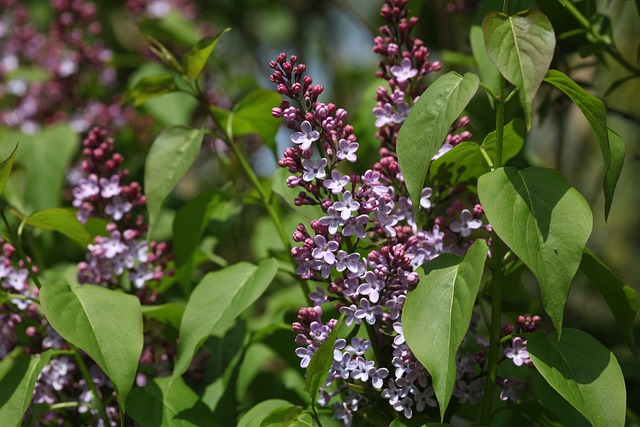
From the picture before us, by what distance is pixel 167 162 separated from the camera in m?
1.29

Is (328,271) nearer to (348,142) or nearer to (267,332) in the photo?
(348,142)

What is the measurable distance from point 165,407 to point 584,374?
2.02ft

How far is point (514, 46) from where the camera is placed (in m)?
0.92

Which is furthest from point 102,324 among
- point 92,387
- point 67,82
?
point 67,82

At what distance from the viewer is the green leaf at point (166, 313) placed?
1286 millimetres

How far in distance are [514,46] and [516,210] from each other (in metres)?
0.19

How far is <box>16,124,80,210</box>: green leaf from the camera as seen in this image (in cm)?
→ 180

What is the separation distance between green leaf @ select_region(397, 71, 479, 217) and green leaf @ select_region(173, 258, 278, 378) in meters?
0.33

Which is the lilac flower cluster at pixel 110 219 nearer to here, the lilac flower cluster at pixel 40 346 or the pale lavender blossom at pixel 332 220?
the lilac flower cluster at pixel 40 346

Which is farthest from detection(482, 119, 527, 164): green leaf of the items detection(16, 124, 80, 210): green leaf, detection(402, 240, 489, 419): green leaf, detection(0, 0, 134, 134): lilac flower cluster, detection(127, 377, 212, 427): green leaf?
detection(0, 0, 134, 134): lilac flower cluster

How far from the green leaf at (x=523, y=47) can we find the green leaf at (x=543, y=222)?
0.36ft

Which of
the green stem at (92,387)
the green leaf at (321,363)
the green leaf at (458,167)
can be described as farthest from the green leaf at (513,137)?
the green stem at (92,387)

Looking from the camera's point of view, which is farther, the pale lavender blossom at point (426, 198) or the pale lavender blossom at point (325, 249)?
the pale lavender blossom at point (426, 198)

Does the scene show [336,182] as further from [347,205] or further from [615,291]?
[615,291]
